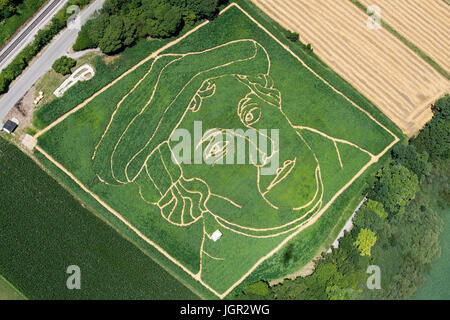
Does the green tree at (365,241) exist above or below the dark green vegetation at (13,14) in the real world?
above

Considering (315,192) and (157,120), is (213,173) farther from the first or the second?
(315,192)

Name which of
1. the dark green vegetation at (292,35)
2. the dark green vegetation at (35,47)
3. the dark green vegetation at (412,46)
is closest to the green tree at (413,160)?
the dark green vegetation at (412,46)

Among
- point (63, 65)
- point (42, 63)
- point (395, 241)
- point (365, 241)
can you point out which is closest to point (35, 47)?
point (42, 63)

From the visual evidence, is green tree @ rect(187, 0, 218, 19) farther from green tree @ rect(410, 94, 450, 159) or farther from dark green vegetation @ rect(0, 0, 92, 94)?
green tree @ rect(410, 94, 450, 159)

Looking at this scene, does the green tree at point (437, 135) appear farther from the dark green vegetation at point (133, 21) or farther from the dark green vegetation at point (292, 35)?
the dark green vegetation at point (133, 21)

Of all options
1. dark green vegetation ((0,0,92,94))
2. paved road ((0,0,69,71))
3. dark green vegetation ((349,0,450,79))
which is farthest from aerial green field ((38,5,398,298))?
dark green vegetation ((349,0,450,79))

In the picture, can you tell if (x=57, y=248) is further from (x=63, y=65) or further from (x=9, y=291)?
(x=63, y=65)
